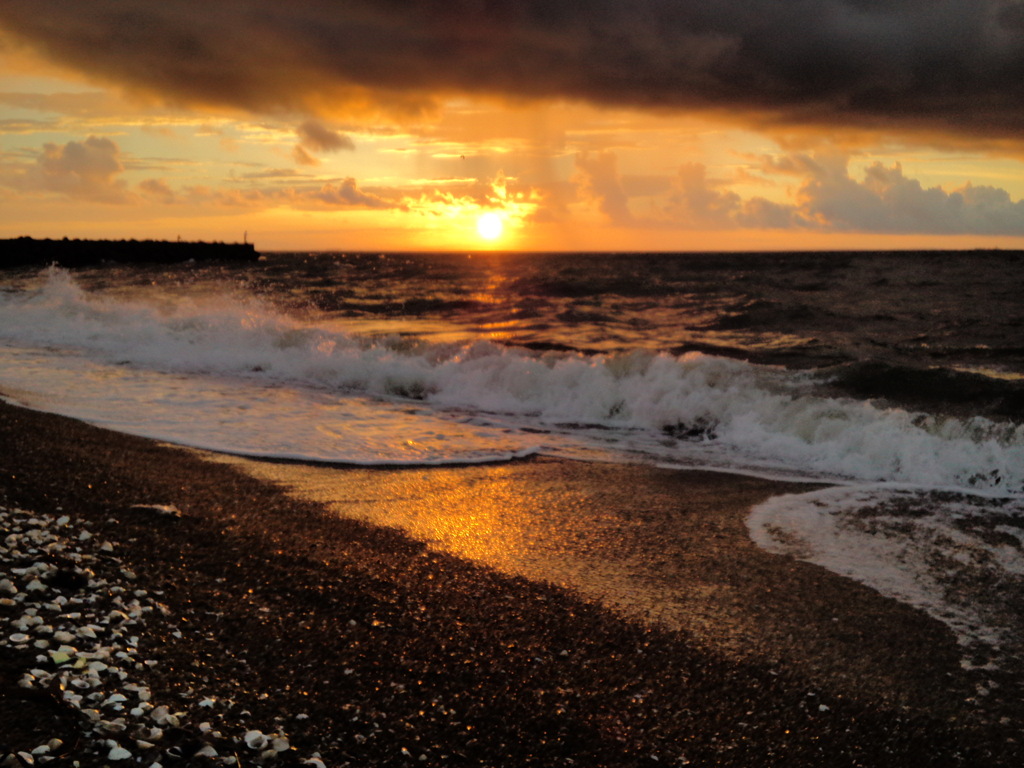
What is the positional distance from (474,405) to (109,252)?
71553mm

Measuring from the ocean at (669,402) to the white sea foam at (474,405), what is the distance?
39mm

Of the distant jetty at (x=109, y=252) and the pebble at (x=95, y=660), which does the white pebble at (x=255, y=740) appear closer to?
the pebble at (x=95, y=660)

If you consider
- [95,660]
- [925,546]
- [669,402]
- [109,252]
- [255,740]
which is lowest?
[925,546]

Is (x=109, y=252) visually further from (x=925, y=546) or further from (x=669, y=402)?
(x=925, y=546)

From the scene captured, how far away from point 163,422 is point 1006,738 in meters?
8.20

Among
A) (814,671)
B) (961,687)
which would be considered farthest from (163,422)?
(961,687)

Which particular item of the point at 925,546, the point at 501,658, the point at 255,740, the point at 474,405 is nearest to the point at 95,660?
the point at 255,740

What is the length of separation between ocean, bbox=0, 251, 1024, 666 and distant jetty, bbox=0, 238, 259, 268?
4947cm

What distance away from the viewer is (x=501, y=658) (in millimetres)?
3387

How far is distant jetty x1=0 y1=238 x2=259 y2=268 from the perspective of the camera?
62281 millimetres

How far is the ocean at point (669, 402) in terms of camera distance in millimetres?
5602

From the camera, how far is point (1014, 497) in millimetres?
6832

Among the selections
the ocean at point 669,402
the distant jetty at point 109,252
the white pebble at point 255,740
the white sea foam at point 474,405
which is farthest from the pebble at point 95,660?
the distant jetty at point 109,252

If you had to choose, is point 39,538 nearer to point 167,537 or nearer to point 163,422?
point 167,537
